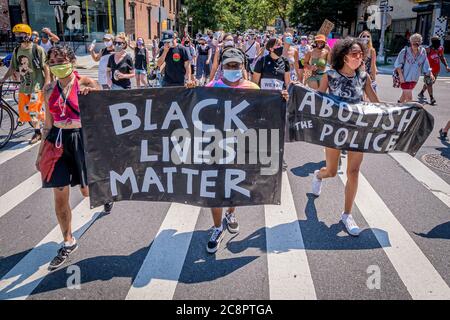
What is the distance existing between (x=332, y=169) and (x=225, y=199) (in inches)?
65.6

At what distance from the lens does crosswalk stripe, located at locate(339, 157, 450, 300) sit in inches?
137

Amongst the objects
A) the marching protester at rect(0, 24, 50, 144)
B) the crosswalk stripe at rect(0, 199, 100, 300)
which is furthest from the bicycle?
the crosswalk stripe at rect(0, 199, 100, 300)

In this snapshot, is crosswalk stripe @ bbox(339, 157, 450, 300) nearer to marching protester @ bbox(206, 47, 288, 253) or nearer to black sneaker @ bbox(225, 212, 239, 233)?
black sneaker @ bbox(225, 212, 239, 233)

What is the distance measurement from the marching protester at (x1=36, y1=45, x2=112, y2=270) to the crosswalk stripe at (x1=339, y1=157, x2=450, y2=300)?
3.25 m

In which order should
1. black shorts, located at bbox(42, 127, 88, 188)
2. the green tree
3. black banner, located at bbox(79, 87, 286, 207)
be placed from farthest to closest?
the green tree → black banner, located at bbox(79, 87, 286, 207) → black shorts, located at bbox(42, 127, 88, 188)

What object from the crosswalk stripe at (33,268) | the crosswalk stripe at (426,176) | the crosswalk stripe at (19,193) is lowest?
the crosswalk stripe at (19,193)

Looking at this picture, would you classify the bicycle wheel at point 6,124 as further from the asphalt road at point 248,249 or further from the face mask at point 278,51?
the face mask at point 278,51

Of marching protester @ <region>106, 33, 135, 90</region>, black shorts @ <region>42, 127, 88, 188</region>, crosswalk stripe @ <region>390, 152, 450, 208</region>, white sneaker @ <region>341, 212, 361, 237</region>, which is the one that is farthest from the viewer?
marching protester @ <region>106, 33, 135, 90</region>

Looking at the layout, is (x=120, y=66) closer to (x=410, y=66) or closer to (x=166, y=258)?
(x=166, y=258)

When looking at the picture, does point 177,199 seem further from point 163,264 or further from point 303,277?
point 303,277

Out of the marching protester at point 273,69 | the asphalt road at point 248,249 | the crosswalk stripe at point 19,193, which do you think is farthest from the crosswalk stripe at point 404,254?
the crosswalk stripe at point 19,193

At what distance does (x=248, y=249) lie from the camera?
4.15 m

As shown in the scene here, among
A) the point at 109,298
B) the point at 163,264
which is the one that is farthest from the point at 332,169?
the point at 109,298

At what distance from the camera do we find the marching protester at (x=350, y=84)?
4301mm
